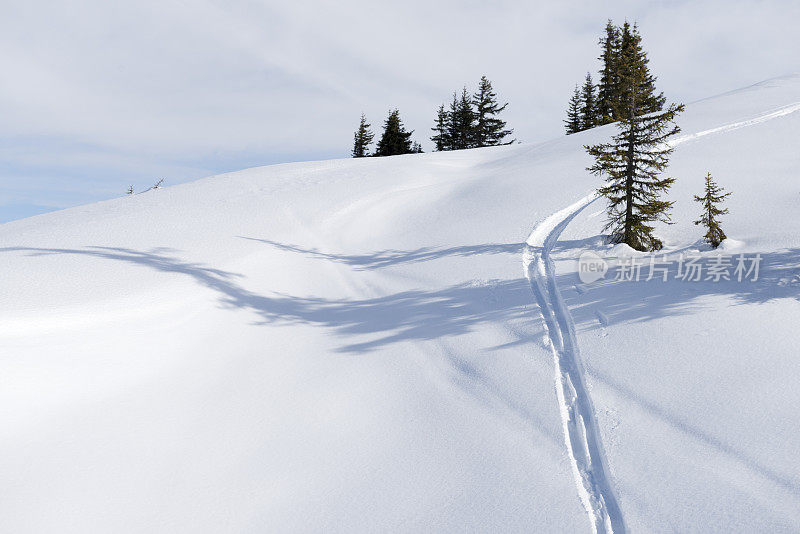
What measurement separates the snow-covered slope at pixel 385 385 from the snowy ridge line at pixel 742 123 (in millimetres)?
10527

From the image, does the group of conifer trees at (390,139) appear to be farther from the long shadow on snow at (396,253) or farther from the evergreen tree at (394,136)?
the long shadow on snow at (396,253)

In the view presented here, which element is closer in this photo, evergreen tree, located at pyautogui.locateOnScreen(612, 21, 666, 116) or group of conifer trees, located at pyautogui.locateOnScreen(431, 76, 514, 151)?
evergreen tree, located at pyautogui.locateOnScreen(612, 21, 666, 116)

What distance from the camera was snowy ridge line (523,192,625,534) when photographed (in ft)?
15.3

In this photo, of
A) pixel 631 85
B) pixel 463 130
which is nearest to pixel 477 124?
pixel 463 130

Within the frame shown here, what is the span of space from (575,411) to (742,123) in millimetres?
25828

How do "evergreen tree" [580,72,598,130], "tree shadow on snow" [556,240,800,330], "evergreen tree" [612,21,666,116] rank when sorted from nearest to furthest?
"tree shadow on snow" [556,240,800,330] < "evergreen tree" [612,21,666,116] < "evergreen tree" [580,72,598,130]

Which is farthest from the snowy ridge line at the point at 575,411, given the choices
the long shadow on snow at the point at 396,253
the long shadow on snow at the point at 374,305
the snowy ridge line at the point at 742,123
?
the snowy ridge line at the point at 742,123

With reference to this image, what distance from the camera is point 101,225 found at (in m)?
13.4

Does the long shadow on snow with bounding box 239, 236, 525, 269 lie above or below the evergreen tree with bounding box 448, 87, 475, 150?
below

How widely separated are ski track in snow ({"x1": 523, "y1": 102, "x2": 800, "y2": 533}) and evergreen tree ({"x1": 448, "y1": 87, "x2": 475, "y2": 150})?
127 ft

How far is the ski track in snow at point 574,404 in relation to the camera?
4656 mm

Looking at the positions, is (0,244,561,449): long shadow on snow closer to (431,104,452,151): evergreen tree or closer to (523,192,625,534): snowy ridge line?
(523,192,625,534): snowy ridge line

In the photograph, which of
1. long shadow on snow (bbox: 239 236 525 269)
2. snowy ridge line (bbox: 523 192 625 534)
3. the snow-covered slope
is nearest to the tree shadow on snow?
the snow-covered slope

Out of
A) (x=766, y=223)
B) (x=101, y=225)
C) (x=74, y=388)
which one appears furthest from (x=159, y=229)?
(x=766, y=223)
